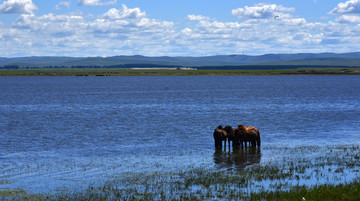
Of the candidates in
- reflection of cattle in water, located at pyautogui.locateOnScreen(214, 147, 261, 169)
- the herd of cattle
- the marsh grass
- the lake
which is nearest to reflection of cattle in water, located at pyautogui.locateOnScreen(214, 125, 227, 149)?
the herd of cattle

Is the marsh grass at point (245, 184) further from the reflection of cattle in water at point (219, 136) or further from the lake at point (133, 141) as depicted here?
the reflection of cattle in water at point (219, 136)

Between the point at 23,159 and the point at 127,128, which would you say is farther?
the point at 127,128

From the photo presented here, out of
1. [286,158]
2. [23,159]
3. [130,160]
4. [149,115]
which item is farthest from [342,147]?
[149,115]

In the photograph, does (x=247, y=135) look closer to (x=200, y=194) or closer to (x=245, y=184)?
(x=245, y=184)

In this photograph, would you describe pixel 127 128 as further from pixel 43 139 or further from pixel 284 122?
pixel 284 122

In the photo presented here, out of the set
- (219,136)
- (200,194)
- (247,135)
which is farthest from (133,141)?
(200,194)

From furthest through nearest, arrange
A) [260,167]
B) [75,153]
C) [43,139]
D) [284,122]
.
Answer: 1. [284,122]
2. [43,139]
3. [75,153]
4. [260,167]

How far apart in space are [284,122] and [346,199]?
30.2 metres

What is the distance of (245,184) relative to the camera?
21094 millimetres

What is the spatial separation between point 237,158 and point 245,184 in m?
7.40

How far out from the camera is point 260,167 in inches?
987

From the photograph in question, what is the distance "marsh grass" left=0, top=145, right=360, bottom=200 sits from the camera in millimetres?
18922

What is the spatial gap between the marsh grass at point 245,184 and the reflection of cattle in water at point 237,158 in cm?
93

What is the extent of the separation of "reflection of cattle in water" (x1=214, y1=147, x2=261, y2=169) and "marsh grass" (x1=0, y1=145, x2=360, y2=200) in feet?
3.05
